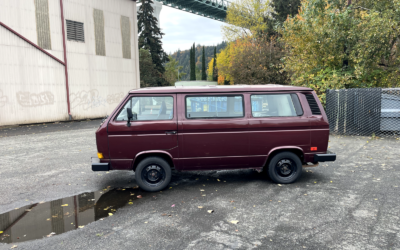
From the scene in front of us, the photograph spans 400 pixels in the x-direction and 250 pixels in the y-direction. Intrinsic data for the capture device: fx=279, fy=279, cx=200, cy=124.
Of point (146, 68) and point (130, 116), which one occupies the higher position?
point (146, 68)

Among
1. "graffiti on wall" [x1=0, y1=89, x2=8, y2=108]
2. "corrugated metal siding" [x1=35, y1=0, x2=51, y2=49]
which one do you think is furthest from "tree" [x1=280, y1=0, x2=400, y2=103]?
"graffiti on wall" [x1=0, y1=89, x2=8, y2=108]

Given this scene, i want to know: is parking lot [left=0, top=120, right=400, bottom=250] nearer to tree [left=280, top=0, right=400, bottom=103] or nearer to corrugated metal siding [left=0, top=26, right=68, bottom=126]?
tree [left=280, top=0, right=400, bottom=103]

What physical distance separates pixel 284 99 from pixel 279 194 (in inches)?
76.3

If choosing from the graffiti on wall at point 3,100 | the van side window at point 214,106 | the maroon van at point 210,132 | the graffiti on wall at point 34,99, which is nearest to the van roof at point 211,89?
the maroon van at point 210,132

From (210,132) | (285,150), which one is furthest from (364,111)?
(210,132)

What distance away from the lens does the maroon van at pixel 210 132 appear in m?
5.39

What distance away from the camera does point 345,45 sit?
44.4ft

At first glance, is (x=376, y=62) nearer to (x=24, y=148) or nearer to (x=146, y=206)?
(x=146, y=206)

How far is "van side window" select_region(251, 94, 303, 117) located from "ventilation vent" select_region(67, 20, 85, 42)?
1734 cm

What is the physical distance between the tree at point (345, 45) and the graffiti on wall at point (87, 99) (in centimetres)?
1383

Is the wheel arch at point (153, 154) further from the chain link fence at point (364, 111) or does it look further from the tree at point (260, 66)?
the tree at point (260, 66)

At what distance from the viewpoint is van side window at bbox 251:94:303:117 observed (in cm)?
569

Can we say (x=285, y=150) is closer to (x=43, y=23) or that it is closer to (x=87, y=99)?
(x=87, y=99)

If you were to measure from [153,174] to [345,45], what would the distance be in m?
12.3
